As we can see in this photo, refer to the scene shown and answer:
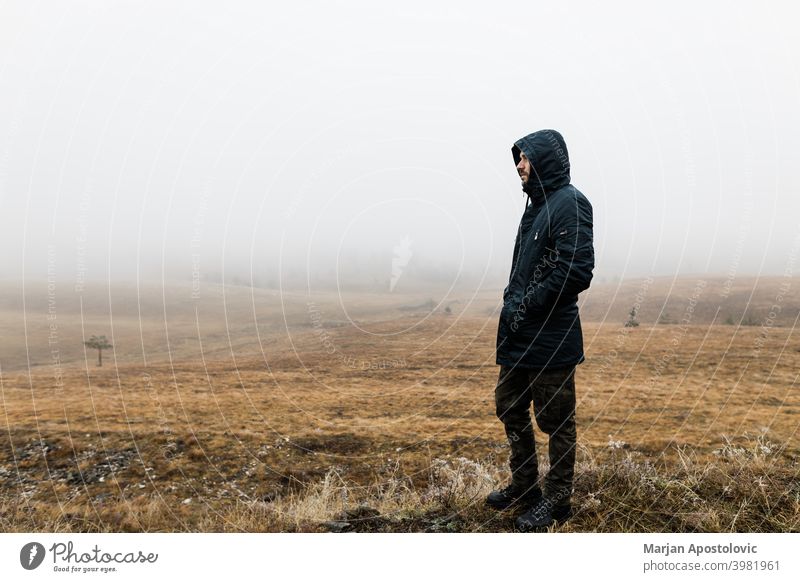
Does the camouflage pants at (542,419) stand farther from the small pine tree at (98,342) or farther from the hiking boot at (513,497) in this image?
the small pine tree at (98,342)

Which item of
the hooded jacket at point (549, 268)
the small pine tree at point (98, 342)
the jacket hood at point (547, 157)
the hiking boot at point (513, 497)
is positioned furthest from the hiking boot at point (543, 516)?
the small pine tree at point (98, 342)

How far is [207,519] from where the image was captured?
484cm

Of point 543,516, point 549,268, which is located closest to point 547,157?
point 549,268

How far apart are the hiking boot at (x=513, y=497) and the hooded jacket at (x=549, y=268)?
144 centimetres

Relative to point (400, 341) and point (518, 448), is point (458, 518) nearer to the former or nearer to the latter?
point (518, 448)

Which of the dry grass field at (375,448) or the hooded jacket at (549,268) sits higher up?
the hooded jacket at (549,268)

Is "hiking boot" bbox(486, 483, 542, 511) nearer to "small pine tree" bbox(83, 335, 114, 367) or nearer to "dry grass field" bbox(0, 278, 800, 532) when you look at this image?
"dry grass field" bbox(0, 278, 800, 532)

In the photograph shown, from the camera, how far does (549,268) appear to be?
432cm

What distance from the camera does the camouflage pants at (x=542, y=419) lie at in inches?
174

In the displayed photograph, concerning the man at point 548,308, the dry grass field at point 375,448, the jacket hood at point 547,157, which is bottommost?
the dry grass field at point 375,448

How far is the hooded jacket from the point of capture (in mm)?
4176

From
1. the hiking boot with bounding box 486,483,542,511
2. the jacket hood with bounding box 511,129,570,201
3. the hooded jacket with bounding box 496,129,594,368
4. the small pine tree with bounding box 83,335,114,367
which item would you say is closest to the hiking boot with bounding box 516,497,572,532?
the hiking boot with bounding box 486,483,542,511

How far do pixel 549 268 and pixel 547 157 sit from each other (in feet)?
3.58
